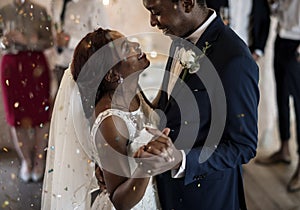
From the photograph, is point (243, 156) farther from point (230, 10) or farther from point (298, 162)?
point (298, 162)

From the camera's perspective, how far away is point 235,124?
0.78 metres

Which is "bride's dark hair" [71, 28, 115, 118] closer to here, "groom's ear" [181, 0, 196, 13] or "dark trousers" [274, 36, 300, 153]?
"groom's ear" [181, 0, 196, 13]

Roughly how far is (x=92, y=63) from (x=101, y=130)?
11 cm

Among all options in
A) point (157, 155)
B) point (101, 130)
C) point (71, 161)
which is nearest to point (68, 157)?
point (71, 161)

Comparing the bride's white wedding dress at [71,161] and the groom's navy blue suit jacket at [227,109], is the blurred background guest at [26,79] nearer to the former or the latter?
the bride's white wedding dress at [71,161]

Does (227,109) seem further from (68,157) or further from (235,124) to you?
(68,157)

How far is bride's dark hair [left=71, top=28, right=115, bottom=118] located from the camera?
784 mm

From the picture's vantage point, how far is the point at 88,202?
918 millimetres

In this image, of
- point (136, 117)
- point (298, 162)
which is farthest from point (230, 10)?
point (298, 162)

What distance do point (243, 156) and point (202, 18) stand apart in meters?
0.24

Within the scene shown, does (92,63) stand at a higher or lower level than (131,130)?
higher

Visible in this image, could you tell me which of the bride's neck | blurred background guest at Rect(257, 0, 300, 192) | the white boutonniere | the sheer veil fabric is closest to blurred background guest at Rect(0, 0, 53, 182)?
the sheer veil fabric

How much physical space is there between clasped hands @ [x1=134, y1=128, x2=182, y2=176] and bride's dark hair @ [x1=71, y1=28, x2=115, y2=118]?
135mm

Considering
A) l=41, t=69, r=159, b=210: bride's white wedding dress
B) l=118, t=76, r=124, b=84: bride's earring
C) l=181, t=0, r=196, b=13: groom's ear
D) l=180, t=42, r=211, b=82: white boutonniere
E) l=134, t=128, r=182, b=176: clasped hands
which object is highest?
l=181, t=0, r=196, b=13: groom's ear
